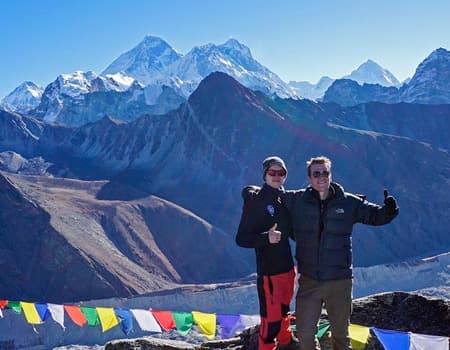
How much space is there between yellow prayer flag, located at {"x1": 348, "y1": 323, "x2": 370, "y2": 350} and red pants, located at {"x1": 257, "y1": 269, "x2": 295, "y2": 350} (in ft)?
4.02

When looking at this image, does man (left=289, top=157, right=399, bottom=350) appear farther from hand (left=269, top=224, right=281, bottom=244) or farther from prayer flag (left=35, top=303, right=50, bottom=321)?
prayer flag (left=35, top=303, right=50, bottom=321)

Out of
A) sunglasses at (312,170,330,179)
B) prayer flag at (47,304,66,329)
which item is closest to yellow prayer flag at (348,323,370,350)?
sunglasses at (312,170,330,179)

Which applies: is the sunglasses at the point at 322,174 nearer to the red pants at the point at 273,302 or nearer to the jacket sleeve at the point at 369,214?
the jacket sleeve at the point at 369,214

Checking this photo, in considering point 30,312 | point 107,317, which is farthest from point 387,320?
point 30,312

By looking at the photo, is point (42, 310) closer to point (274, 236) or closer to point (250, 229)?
point (250, 229)

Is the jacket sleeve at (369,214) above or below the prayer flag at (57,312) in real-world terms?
above

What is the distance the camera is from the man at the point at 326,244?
21.1ft

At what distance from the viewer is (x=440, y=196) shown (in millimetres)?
100000

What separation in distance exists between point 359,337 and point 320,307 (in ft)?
4.79

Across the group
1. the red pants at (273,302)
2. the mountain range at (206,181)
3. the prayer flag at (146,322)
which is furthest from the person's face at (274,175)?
the mountain range at (206,181)

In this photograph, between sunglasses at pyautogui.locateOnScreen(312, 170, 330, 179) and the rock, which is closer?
sunglasses at pyautogui.locateOnScreen(312, 170, 330, 179)

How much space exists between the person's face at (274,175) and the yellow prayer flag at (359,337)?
2.30 m

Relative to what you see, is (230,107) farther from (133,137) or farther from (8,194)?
(8,194)

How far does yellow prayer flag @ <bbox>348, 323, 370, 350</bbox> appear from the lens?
7656mm
